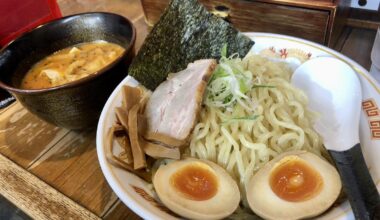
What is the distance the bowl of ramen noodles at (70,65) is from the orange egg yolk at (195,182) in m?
0.42

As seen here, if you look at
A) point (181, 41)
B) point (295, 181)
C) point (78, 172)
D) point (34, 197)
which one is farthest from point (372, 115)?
point (34, 197)

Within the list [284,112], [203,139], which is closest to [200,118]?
[203,139]

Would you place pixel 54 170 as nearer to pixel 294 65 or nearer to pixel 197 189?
pixel 197 189

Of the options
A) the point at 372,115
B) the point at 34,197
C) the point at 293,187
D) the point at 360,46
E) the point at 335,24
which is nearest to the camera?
the point at 293,187

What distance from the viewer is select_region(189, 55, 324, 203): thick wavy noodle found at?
2.93 feet

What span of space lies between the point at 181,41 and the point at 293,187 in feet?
1.88

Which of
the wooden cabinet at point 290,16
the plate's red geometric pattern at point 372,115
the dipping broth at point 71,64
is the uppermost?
the wooden cabinet at point 290,16

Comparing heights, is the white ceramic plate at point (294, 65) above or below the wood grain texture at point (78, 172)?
above

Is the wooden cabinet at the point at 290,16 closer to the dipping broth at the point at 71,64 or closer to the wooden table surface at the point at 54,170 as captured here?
the wooden table surface at the point at 54,170

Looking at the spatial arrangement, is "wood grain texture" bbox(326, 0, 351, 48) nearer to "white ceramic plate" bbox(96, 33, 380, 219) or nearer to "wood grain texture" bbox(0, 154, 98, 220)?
"white ceramic plate" bbox(96, 33, 380, 219)

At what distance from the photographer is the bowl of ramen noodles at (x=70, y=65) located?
1031 mm

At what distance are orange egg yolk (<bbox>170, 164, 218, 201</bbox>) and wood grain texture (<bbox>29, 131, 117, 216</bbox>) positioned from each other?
11.2 inches

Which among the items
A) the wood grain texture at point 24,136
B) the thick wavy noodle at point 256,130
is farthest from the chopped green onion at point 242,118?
the wood grain texture at point 24,136

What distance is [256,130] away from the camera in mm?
939
